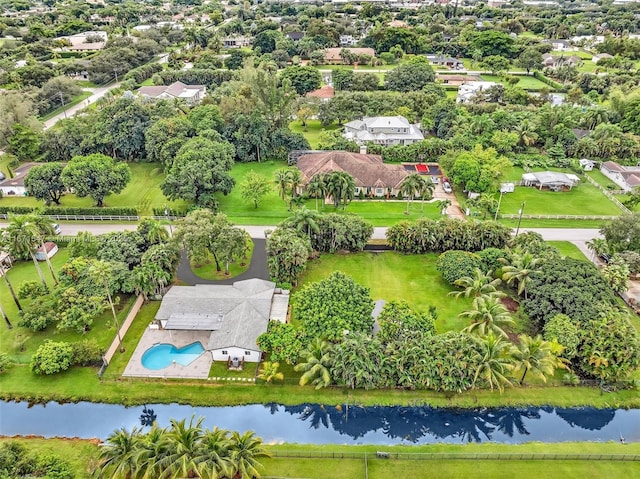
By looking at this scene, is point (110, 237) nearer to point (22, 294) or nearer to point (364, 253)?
point (22, 294)

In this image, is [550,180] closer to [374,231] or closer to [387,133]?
[387,133]

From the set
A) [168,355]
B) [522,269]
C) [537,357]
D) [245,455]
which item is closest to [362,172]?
[522,269]

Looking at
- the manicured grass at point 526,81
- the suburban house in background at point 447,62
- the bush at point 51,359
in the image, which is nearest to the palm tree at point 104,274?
the bush at point 51,359

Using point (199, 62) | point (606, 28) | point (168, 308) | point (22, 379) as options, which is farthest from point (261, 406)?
point (606, 28)

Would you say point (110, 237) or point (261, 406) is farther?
point (110, 237)

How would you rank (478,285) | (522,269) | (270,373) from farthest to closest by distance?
1. (522,269)
2. (478,285)
3. (270,373)
